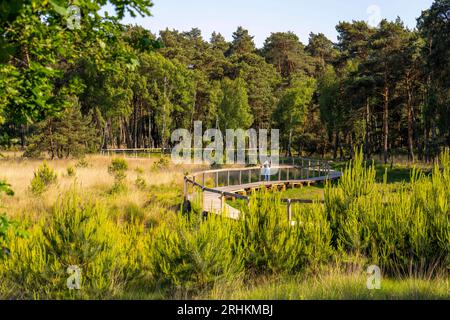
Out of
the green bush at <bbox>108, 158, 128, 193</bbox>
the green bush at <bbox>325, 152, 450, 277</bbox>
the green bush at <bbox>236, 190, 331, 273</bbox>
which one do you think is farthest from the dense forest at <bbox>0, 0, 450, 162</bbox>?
the green bush at <bbox>108, 158, 128, 193</bbox>

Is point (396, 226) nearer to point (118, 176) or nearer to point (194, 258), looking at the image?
point (194, 258)

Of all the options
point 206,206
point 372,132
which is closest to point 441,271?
point 206,206

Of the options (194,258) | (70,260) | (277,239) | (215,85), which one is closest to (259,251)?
(277,239)

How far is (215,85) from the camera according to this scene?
68938mm

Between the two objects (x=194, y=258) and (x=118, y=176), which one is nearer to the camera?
(x=194, y=258)

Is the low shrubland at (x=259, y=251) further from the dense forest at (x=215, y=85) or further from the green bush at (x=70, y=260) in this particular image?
the dense forest at (x=215, y=85)

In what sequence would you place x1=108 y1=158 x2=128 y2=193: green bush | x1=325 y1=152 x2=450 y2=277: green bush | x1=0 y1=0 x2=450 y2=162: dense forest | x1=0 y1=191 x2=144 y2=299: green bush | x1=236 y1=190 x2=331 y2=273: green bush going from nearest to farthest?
x1=0 y1=0 x2=450 y2=162: dense forest < x1=0 y1=191 x2=144 y2=299: green bush < x1=236 y1=190 x2=331 y2=273: green bush < x1=325 y1=152 x2=450 y2=277: green bush < x1=108 y1=158 x2=128 y2=193: green bush

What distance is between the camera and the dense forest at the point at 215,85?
4.51m

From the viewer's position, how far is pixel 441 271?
767 centimetres

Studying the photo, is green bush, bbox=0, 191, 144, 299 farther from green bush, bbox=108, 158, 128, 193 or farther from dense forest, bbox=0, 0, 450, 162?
green bush, bbox=108, 158, 128, 193

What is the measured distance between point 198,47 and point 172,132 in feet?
93.3

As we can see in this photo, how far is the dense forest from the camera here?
4.51 metres

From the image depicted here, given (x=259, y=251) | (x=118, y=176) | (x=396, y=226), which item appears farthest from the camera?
(x=118, y=176)
